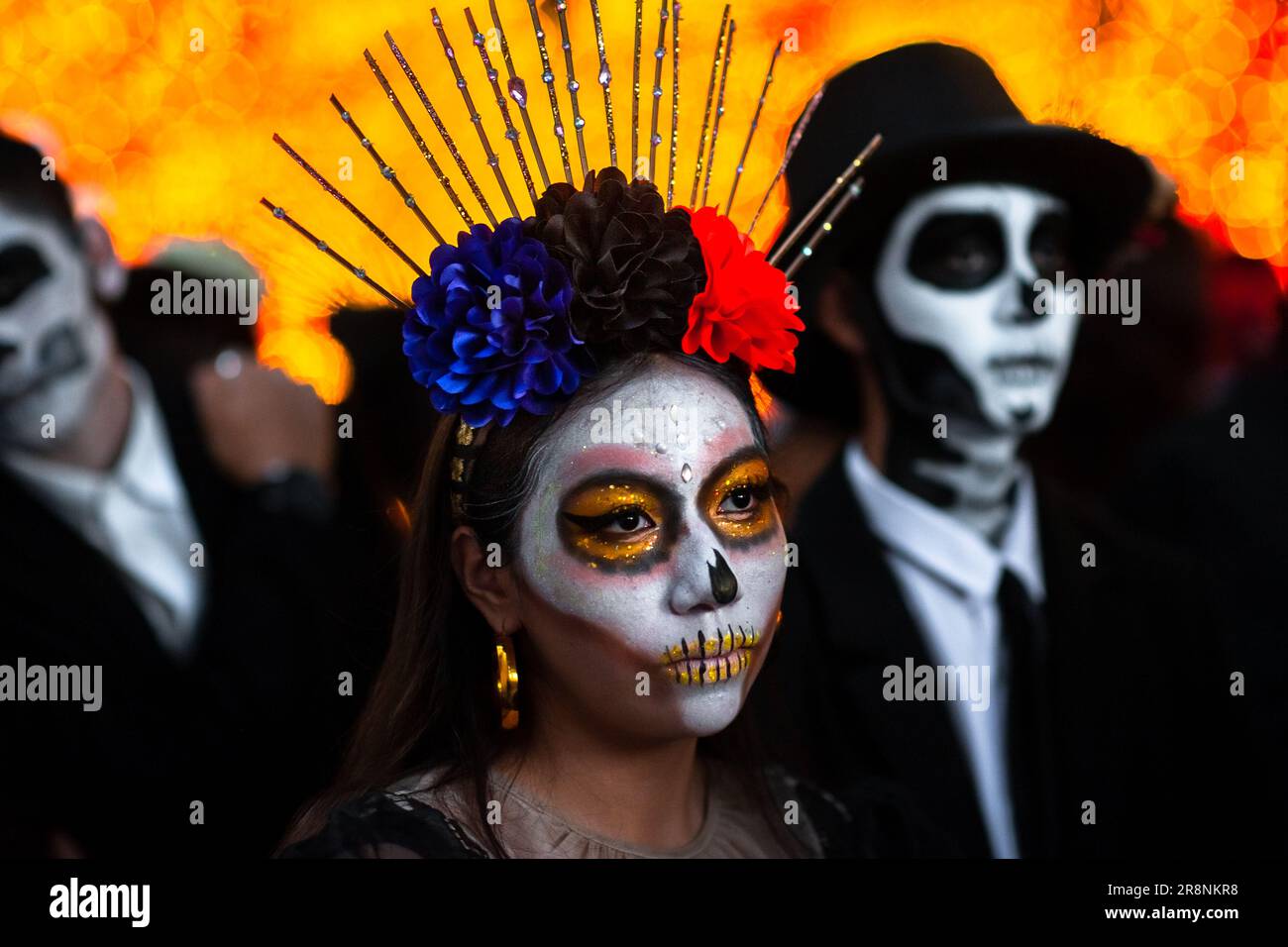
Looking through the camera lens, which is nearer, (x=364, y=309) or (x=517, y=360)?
(x=517, y=360)

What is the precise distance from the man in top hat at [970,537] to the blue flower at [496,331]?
46.1 inches

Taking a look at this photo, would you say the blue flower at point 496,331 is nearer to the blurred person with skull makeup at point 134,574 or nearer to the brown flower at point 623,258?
the brown flower at point 623,258

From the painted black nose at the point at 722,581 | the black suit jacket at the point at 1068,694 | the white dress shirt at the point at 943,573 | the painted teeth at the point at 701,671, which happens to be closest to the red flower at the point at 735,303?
the painted black nose at the point at 722,581

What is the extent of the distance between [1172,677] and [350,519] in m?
1.77

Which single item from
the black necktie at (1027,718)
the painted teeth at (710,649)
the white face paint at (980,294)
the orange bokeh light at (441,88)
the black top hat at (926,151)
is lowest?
the black necktie at (1027,718)

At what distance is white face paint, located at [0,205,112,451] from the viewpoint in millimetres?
3312

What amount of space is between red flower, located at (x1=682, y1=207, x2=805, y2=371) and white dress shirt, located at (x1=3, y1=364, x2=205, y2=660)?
176cm

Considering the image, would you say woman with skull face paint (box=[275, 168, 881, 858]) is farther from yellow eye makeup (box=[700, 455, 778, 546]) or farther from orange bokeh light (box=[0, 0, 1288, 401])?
orange bokeh light (box=[0, 0, 1288, 401])

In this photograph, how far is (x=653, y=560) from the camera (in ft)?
6.80

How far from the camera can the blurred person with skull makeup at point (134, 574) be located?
3227 millimetres

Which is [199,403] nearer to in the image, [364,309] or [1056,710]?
[364,309]

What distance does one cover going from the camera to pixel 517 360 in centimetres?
207

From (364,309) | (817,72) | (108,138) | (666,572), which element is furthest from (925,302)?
(108,138)

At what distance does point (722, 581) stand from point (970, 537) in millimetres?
1478
